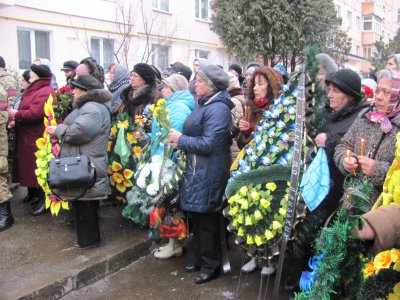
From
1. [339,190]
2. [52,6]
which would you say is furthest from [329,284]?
[52,6]

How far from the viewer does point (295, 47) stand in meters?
16.1

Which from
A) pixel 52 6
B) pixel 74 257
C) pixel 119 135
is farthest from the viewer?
pixel 52 6

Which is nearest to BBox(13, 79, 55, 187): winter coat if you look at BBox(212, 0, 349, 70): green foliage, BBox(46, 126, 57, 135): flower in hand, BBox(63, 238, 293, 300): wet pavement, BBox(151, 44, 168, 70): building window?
BBox(46, 126, 57, 135): flower in hand

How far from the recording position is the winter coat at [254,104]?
3.94m

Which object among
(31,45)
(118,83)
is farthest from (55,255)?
(31,45)

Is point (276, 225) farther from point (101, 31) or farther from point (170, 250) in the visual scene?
point (101, 31)

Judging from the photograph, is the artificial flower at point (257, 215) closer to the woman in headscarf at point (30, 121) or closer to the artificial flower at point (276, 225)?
the artificial flower at point (276, 225)

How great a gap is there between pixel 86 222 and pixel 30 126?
1.67 m

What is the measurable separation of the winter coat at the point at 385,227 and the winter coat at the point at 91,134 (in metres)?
3.28

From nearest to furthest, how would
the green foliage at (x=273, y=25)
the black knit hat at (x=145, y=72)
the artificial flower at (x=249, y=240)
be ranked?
the artificial flower at (x=249, y=240)
the black knit hat at (x=145, y=72)
the green foliage at (x=273, y=25)

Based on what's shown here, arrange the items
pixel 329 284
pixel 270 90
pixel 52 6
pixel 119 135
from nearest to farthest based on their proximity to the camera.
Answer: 1. pixel 329 284
2. pixel 270 90
3. pixel 119 135
4. pixel 52 6

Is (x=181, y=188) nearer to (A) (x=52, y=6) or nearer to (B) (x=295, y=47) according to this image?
(A) (x=52, y=6)


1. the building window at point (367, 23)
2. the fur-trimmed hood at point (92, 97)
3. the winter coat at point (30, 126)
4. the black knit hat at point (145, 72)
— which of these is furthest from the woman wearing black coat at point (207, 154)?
the building window at point (367, 23)

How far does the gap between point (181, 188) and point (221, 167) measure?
44 centimetres
